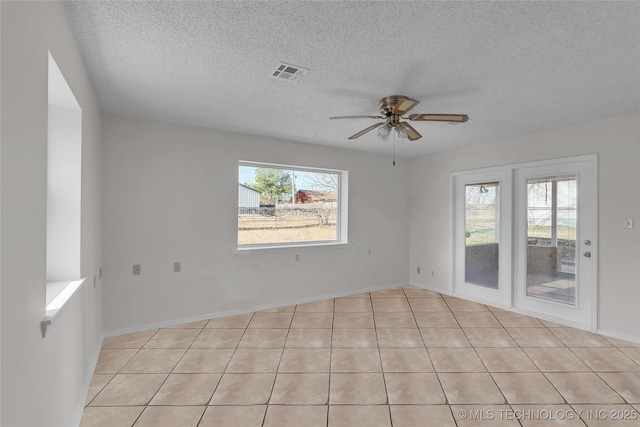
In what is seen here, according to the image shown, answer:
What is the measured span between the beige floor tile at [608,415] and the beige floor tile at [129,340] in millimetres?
3599

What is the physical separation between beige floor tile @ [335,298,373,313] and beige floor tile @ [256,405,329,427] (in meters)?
2.16

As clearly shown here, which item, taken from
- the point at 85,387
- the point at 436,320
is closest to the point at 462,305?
the point at 436,320

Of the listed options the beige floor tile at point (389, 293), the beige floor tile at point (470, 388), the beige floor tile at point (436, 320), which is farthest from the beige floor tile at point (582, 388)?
the beige floor tile at point (389, 293)

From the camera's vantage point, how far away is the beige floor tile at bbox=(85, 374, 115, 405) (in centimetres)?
234

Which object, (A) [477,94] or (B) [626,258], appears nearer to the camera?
(A) [477,94]

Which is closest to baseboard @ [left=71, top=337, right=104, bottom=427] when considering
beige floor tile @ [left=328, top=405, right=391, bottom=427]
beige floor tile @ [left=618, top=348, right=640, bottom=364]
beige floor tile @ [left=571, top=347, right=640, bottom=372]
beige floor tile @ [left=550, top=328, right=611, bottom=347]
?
beige floor tile @ [left=328, top=405, right=391, bottom=427]

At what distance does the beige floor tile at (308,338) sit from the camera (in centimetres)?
323

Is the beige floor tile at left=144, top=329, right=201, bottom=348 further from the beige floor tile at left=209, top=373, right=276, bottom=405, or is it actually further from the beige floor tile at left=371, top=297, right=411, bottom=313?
the beige floor tile at left=371, top=297, right=411, bottom=313

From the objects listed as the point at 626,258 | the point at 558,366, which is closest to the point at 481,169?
the point at 626,258

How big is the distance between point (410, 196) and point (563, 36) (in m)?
4.00

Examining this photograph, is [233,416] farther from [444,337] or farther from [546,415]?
[444,337]

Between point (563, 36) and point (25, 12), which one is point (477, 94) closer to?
point (563, 36)

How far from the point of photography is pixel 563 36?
6.30ft

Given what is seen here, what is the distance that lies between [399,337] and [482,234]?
7.46 feet
